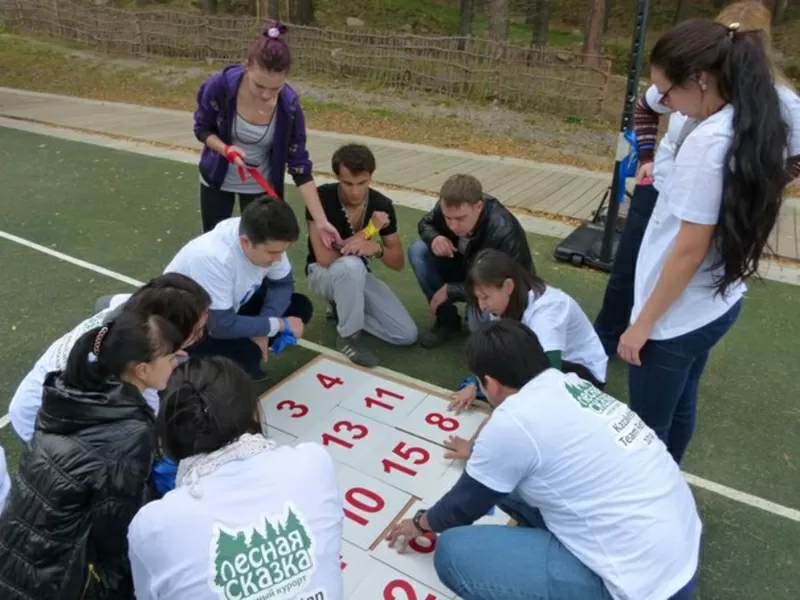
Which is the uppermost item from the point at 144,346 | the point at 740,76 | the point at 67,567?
the point at 740,76

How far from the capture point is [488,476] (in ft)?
5.36

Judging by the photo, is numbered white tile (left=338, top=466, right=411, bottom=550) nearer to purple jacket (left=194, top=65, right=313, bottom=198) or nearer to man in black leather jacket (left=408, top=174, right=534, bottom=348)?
man in black leather jacket (left=408, top=174, right=534, bottom=348)

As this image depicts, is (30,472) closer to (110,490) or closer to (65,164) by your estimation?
(110,490)

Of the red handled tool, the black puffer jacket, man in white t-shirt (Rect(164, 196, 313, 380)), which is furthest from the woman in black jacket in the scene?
the red handled tool

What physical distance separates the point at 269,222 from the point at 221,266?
30 centimetres

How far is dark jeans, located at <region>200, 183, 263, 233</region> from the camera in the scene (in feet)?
10.9

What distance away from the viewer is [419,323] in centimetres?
370

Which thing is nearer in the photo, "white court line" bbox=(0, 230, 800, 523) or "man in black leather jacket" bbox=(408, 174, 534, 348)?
"white court line" bbox=(0, 230, 800, 523)

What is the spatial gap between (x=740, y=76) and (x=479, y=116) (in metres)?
8.64

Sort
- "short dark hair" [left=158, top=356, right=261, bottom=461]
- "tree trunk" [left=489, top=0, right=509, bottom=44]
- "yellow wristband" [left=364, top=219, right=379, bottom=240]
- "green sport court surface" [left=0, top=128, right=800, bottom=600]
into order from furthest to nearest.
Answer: "tree trunk" [left=489, top=0, right=509, bottom=44] < "yellow wristband" [left=364, top=219, right=379, bottom=240] < "green sport court surface" [left=0, top=128, right=800, bottom=600] < "short dark hair" [left=158, top=356, right=261, bottom=461]

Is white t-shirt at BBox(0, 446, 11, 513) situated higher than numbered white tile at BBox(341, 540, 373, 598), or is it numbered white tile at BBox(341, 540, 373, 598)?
white t-shirt at BBox(0, 446, 11, 513)

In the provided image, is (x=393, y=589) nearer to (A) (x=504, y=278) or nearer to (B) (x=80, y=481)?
(B) (x=80, y=481)

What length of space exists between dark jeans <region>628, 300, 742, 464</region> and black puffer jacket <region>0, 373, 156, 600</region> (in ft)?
4.64

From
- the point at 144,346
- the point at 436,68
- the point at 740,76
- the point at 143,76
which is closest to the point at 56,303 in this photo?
the point at 144,346
